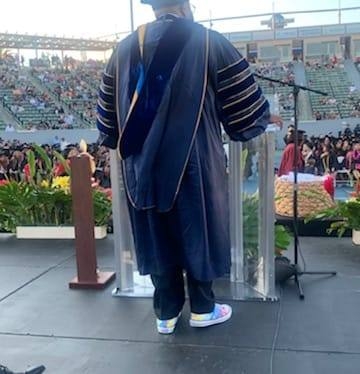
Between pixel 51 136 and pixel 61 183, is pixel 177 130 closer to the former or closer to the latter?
pixel 61 183

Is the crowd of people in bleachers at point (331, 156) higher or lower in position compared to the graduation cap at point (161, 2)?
lower

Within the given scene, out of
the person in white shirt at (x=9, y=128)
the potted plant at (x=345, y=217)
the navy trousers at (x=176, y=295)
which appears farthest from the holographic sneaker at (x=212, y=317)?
the person in white shirt at (x=9, y=128)

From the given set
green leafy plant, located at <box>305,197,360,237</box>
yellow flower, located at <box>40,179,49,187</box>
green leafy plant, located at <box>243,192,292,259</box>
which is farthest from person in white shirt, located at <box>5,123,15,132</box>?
green leafy plant, located at <box>243,192,292,259</box>

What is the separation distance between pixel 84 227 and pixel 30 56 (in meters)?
29.7

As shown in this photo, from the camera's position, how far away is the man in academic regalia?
225cm

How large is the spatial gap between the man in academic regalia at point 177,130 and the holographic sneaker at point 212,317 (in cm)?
10

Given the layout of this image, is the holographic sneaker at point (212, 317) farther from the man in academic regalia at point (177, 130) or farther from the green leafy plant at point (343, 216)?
the green leafy plant at point (343, 216)

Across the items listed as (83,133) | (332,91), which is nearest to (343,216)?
(83,133)

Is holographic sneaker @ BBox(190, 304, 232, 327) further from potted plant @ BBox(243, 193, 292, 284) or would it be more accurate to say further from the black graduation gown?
potted plant @ BBox(243, 193, 292, 284)

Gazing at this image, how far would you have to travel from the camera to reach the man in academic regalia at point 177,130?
225 cm

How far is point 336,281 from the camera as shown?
3193 millimetres

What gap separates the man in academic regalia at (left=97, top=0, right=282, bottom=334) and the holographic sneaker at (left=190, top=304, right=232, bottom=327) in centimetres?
10

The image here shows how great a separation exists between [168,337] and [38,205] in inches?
99.6

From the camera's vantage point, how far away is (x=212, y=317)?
255cm
